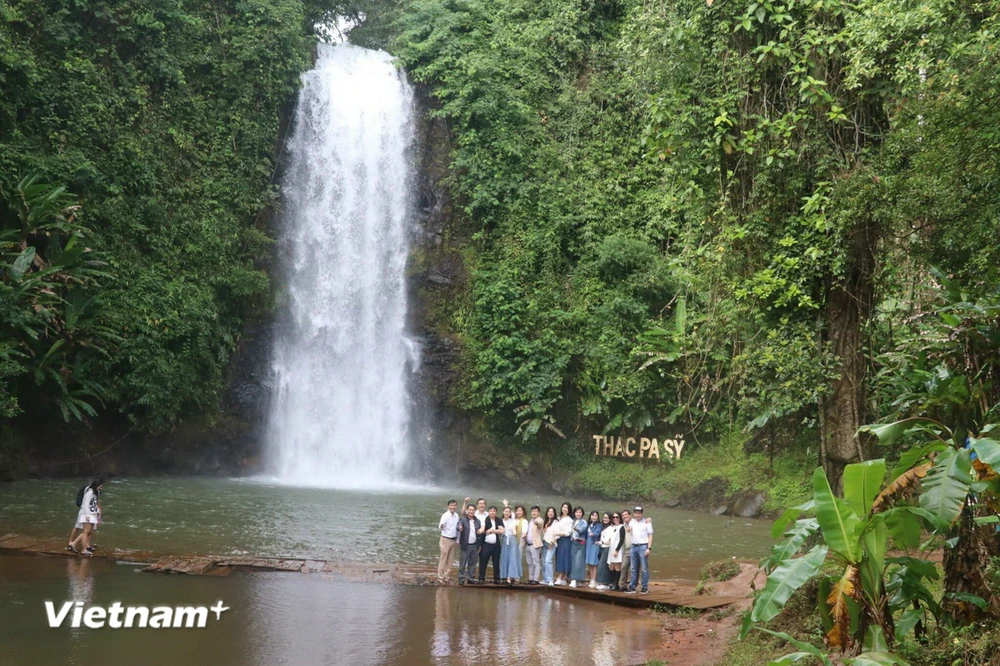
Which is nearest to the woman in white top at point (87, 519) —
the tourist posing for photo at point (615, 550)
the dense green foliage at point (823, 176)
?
the tourist posing for photo at point (615, 550)

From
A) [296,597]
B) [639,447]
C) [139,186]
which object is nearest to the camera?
[296,597]

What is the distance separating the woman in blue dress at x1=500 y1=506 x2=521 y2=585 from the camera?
540 inches

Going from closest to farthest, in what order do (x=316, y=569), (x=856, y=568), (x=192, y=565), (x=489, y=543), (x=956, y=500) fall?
1. (x=956, y=500)
2. (x=856, y=568)
3. (x=192, y=565)
4. (x=316, y=569)
5. (x=489, y=543)

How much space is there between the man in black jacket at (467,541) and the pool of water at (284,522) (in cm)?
158

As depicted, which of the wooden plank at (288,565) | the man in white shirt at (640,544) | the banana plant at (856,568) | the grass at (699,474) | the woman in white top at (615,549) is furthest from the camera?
the grass at (699,474)

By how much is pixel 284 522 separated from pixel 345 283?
430 inches

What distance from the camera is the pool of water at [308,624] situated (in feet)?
30.2

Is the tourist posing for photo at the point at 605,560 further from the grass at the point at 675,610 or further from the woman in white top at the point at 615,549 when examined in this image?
the grass at the point at 675,610

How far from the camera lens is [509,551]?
13.7 meters

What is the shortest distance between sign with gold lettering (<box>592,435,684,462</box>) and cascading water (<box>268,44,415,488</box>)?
5.36 metres

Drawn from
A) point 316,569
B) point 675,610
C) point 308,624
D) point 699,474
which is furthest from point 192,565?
point 699,474

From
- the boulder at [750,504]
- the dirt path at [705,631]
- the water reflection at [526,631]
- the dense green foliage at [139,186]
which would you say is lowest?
the water reflection at [526,631]
